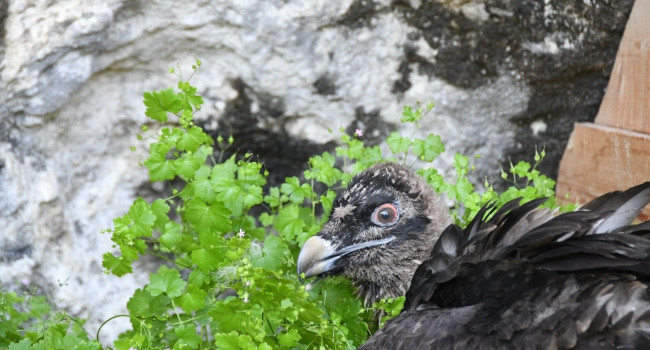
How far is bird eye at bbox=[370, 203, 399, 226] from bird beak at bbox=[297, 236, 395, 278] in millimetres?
86

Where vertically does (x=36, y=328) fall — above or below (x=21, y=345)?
below

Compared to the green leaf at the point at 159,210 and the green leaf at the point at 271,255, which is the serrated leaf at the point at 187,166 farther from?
the green leaf at the point at 271,255

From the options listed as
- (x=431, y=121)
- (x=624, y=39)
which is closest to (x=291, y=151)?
(x=431, y=121)

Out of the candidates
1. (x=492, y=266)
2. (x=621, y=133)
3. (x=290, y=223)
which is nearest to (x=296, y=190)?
(x=290, y=223)

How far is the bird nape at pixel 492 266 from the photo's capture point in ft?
5.72

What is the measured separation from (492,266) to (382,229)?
0.57 m

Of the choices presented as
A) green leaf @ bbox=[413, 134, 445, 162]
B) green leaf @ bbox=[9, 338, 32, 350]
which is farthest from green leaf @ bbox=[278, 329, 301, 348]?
green leaf @ bbox=[413, 134, 445, 162]

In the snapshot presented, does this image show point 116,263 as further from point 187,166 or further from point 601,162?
point 601,162

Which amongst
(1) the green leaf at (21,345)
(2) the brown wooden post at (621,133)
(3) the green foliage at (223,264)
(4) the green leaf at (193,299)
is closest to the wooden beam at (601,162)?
(2) the brown wooden post at (621,133)

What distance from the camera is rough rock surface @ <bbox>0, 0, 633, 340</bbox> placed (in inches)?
115

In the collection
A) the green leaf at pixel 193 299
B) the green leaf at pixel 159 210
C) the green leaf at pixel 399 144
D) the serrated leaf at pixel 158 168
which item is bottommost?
the green leaf at pixel 193 299

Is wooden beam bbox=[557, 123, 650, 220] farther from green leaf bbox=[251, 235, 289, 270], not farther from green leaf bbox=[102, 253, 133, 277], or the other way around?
green leaf bbox=[102, 253, 133, 277]

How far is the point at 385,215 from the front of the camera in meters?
2.54

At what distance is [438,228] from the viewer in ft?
8.50
